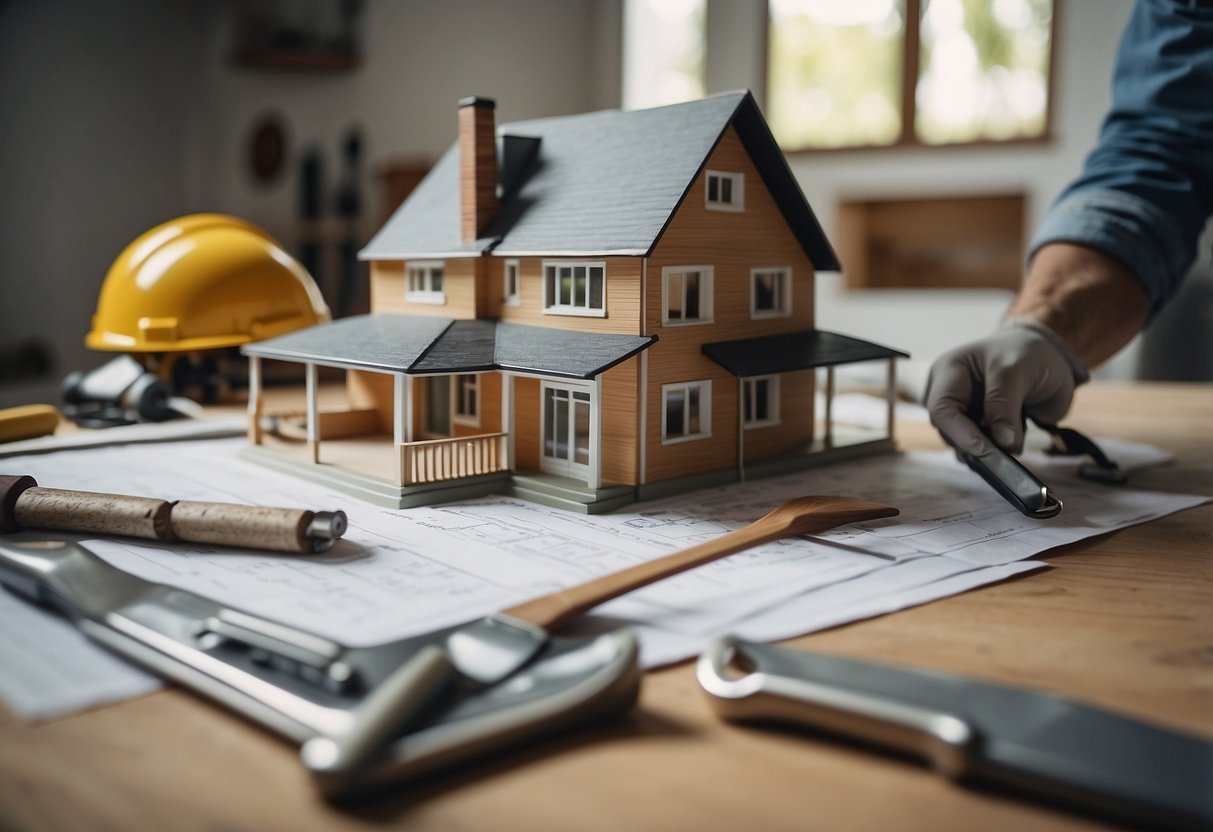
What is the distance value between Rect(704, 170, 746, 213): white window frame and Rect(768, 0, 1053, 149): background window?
380 centimetres

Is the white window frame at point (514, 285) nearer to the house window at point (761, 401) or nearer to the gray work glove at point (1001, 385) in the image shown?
the house window at point (761, 401)

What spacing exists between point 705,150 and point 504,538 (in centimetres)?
106

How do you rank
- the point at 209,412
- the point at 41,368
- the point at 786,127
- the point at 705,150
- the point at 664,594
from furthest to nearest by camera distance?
the point at 786,127 → the point at 41,368 → the point at 209,412 → the point at 705,150 → the point at 664,594

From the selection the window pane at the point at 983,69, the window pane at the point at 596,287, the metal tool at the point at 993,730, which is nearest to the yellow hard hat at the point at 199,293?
the window pane at the point at 596,287

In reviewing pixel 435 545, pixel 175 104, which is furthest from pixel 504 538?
pixel 175 104

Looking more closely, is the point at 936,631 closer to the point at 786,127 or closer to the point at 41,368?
the point at 41,368

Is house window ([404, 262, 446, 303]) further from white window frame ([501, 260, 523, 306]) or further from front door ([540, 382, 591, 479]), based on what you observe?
front door ([540, 382, 591, 479])

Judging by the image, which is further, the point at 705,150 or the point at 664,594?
the point at 705,150

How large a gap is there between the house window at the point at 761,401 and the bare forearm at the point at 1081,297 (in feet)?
1.91

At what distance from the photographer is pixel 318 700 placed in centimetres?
91

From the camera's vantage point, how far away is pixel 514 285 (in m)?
2.55

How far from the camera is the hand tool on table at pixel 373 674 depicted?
2.72ft

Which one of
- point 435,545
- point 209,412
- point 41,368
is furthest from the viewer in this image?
point 41,368

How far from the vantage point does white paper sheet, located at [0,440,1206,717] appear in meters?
1.32
